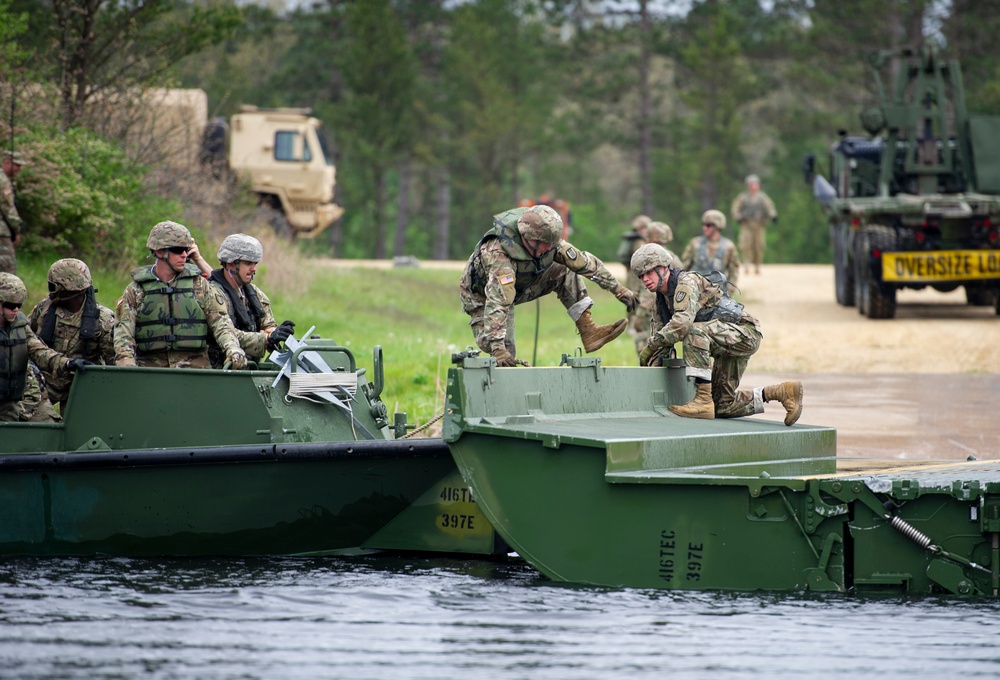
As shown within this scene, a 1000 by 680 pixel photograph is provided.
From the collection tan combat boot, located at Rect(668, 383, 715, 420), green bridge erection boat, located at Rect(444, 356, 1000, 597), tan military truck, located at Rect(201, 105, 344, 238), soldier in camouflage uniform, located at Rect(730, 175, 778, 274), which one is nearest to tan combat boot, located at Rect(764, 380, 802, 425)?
tan combat boot, located at Rect(668, 383, 715, 420)

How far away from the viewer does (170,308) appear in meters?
8.55

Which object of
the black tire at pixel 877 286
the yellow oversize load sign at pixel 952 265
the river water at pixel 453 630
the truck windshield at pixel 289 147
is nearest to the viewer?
the river water at pixel 453 630

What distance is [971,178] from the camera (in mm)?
20641

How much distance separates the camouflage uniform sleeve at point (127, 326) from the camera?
27.5 feet

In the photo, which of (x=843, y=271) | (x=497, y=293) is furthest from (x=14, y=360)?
(x=843, y=271)

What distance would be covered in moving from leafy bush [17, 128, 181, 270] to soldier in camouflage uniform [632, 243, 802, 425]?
8198 millimetres

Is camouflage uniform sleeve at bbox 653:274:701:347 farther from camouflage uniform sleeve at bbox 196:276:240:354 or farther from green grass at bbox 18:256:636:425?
green grass at bbox 18:256:636:425

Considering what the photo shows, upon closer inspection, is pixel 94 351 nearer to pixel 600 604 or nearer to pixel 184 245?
pixel 184 245

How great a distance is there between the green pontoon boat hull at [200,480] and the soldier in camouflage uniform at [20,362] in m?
0.28

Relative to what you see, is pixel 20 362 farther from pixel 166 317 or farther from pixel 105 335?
pixel 166 317

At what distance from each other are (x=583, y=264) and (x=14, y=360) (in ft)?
11.3

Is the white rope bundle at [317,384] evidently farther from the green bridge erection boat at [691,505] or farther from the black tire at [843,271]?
the black tire at [843,271]

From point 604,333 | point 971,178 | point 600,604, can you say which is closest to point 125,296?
point 604,333

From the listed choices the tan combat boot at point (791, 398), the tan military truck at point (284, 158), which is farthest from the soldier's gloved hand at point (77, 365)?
the tan military truck at point (284, 158)
